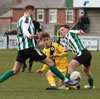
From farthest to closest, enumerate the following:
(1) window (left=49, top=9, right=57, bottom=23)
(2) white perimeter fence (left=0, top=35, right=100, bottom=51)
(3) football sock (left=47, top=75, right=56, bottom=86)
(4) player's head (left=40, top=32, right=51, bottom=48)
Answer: (1) window (left=49, top=9, right=57, bottom=23) → (2) white perimeter fence (left=0, top=35, right=100, bottom=51) → (3) football sock (left=47, top=75, right=56, bottom=86) → (4) player's head (left=40, top=32, right=51, bottom=48)

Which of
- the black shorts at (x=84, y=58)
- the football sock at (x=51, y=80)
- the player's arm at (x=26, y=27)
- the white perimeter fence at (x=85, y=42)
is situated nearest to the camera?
the player's arm at (x=26, y=27)

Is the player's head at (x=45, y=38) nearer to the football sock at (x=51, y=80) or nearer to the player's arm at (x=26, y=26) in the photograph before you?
the player's arm at (x=26, y=26)

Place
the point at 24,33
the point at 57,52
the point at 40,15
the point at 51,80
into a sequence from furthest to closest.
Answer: the point at 40,15 < the point at 57,52 < the point at 51,80 < the point at 24,33

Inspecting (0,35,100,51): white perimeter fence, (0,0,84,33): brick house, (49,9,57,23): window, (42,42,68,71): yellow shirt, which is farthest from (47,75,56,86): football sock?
(49,9,57,23): window

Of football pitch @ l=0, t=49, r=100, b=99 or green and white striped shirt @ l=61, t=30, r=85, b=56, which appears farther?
green and white striped shirt @ l=61, t=30, r=85, b=56

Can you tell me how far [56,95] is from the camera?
10.9 metres

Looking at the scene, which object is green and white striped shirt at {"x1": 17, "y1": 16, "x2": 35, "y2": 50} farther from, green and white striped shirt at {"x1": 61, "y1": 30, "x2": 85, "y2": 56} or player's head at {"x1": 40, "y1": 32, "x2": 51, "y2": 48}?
green and white striped shirt at {"x1": 61, "y1": 30, "x2": 85, "y2": 56}

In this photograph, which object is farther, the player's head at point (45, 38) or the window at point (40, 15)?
the window at point (40, 15)

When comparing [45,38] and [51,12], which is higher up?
[51,12]

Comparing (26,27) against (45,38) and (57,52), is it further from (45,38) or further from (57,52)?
(57,52)

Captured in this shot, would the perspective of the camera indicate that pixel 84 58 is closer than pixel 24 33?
No

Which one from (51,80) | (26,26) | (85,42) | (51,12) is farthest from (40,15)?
(26,26)

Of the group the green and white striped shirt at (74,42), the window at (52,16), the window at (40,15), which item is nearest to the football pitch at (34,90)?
the green and white striped shirt at (74,42)

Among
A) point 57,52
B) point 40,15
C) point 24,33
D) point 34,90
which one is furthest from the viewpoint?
point 40,15
